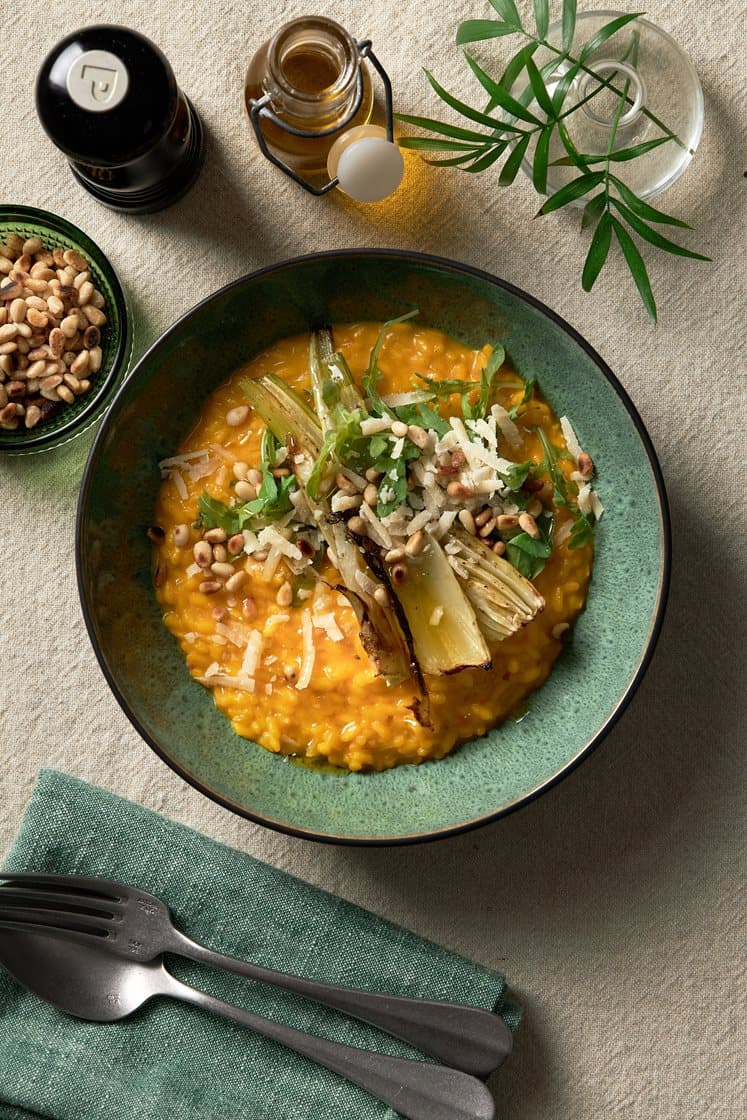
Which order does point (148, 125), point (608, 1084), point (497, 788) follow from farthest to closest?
1. point (608, 1084)
2. point (497, 788)
3. point (148, 125)

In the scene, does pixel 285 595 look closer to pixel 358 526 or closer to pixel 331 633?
pixel 331 633

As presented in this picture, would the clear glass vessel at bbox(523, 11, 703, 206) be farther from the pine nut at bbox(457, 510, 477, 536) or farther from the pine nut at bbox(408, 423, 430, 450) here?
the pine nut at bbox(457, 510, 477, 536)

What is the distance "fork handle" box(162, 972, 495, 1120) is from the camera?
2.50 meters

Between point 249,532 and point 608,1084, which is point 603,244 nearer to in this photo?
point 249,532

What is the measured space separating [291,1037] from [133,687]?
1007mm

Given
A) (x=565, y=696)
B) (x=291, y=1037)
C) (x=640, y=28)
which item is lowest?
(x=291, y=1037)

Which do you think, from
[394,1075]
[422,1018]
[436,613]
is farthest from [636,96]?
[394,1075]

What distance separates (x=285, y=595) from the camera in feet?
8.14

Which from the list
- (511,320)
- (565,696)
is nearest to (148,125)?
(511,320)

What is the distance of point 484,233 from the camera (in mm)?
2721

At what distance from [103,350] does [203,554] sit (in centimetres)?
68

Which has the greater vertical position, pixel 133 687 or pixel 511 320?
pixel 511 320

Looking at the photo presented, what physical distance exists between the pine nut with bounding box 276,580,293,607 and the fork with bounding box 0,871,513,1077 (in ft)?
2.87

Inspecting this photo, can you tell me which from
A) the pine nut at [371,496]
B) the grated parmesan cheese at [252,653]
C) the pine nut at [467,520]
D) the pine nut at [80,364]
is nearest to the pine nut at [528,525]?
the pine nut at [467,520]
